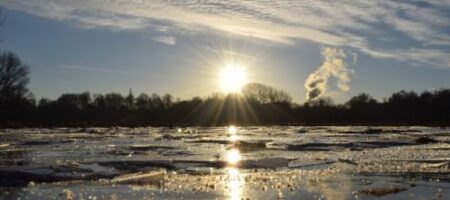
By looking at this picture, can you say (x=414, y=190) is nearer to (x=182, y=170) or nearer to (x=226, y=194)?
(x=226, y=194)

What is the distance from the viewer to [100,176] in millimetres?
19281

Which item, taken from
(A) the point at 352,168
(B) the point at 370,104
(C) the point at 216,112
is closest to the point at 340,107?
(B) the point at 370,104

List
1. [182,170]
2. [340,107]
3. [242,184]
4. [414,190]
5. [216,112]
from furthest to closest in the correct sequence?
[340,107] < [216,112] < [182,170] < [242,184] < [414,190]

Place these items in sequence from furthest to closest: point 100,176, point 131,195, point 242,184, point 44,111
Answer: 1. point 44,111
2. point 100,176
3. point 242,184
4. point 131,195

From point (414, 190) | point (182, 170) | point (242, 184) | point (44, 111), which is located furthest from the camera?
point (44, 111)

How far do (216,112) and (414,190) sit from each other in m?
157

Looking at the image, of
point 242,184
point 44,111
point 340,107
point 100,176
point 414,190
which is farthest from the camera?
point 340,107

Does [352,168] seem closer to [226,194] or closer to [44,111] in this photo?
[226,194]

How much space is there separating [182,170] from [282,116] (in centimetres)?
15158

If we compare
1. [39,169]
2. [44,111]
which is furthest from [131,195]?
[44,111]

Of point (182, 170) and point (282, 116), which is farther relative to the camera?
point (282, 116)

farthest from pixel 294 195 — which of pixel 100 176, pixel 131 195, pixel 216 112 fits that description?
pixel 216 112

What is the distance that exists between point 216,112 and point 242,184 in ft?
508

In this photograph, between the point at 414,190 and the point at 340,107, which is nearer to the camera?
the point at 414,190
